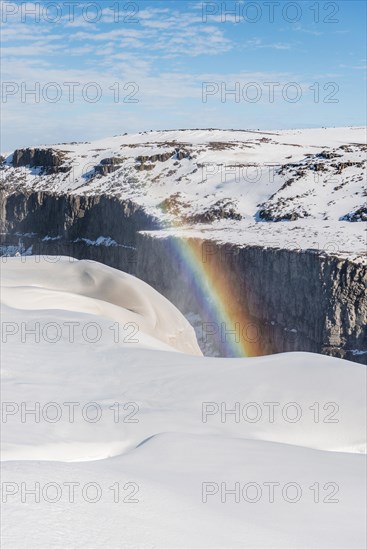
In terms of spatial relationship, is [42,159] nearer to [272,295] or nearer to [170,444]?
[272,295]

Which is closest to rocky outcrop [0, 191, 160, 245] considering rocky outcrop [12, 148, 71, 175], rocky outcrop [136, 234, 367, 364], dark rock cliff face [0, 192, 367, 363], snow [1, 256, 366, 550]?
dark rock cliff face [0, 192, 367, 363]

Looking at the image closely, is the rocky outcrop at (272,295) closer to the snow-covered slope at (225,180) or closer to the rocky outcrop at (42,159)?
the snow-covered slope at (225,180)

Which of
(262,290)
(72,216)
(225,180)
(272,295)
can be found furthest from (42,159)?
(272,295)

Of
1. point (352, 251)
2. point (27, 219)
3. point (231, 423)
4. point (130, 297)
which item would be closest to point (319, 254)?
point (352, 251)

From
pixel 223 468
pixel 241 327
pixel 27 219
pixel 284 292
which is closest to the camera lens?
pixel 223 468

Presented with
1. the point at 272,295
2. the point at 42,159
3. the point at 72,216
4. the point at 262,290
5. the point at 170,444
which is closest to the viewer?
the point at 170,444

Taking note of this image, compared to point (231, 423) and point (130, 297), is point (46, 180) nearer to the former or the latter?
point (130, 297)

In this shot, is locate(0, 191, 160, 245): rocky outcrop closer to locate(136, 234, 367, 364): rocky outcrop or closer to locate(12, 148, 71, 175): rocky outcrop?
locate(12, 148, 71, 175): rocky outcrop
